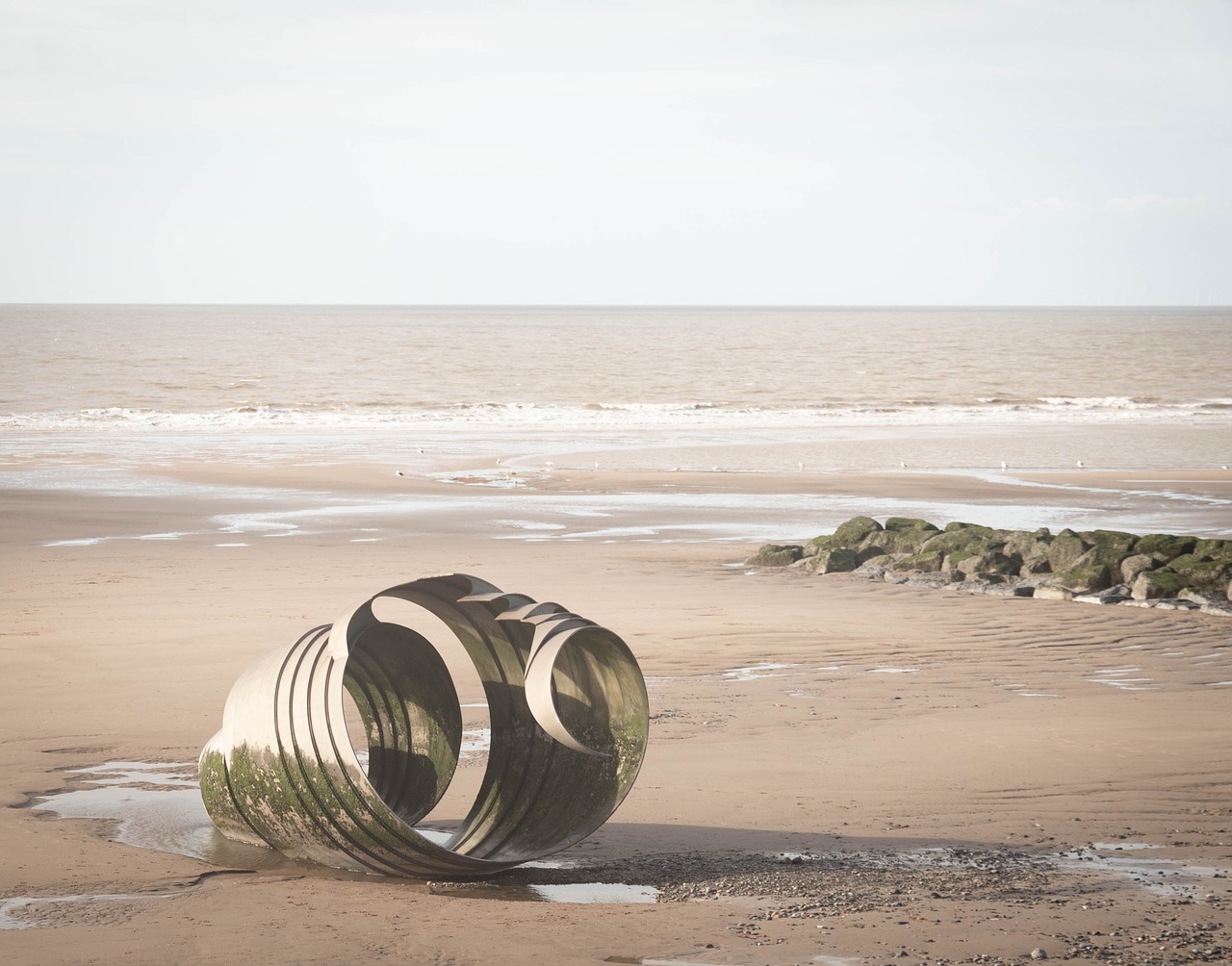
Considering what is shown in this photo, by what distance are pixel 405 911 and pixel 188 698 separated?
13.7 feet

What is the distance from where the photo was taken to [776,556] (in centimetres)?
1543

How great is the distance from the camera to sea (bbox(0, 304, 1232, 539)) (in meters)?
29.8

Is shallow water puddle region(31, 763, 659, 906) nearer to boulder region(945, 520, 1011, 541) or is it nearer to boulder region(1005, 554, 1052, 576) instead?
boulder region(1005, 554, 1052, 576)

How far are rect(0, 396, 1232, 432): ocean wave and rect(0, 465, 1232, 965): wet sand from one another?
2443 cm

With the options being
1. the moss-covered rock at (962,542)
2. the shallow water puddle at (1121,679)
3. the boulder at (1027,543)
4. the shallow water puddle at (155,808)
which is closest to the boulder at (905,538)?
the moss-covered rock at (962,542)

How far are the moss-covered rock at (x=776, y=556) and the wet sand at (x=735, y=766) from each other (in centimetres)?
32

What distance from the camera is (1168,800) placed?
708 centimetres

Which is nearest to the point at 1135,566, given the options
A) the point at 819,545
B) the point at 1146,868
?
the point at 819,545

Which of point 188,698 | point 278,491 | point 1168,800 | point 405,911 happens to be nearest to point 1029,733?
point 1168,800

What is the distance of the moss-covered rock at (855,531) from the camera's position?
15664 mm

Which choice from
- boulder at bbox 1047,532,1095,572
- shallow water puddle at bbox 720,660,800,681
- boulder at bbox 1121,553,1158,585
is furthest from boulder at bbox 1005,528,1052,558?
shallow water puddle at bbox 720,660,800,681

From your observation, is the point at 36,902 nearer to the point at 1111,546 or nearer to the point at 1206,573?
the point at 1206,573

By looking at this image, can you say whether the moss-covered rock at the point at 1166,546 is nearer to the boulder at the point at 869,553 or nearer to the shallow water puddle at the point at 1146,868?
the boulder at the point at 869,553

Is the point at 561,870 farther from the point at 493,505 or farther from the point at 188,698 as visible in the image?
the point at 493,505
